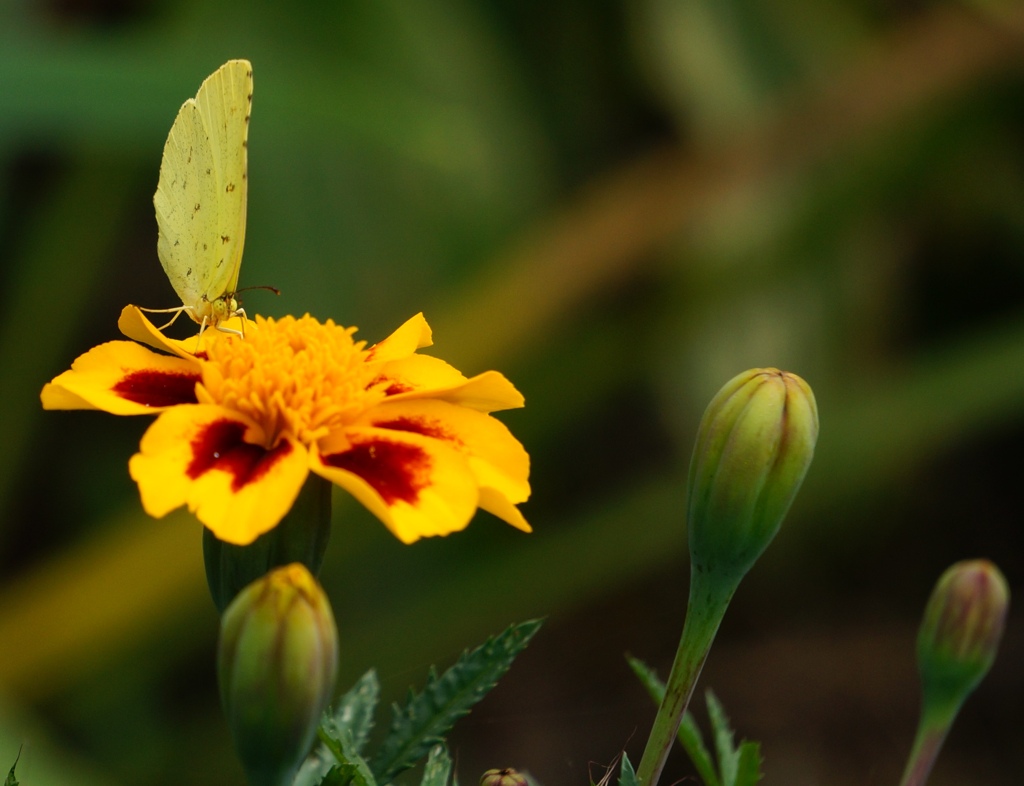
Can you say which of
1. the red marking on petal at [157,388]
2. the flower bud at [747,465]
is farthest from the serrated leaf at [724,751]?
the red marking on petal at [157,388]

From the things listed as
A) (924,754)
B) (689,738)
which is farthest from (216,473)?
(924,754)

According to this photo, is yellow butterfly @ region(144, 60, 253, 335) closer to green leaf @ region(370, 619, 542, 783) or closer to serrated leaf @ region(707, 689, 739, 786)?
green leaf @ region(370, 619, 542, 783)

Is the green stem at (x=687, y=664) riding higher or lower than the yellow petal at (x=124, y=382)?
lower

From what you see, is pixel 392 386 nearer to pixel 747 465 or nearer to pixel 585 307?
pixel 747 465

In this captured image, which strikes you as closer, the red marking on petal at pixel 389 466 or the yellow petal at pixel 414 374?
the red marking on petal at pixel 389 466

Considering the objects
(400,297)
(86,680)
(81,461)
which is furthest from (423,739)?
(81,461)

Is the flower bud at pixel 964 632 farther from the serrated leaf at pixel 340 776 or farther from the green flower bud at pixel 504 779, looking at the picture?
the serrated leaf at pixel 340 776

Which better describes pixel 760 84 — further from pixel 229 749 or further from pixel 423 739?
pixel 423 739

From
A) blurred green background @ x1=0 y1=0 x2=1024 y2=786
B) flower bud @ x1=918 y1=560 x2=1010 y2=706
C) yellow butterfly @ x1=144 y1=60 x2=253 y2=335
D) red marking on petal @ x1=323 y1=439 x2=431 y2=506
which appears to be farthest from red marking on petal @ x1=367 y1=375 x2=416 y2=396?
blurred green background @ x1=0 y1=0 x2=1024 y2=786
